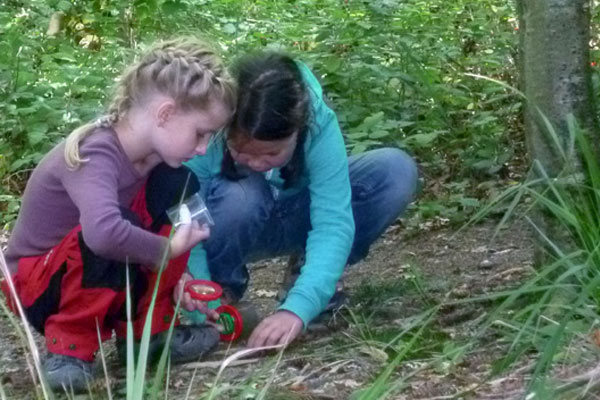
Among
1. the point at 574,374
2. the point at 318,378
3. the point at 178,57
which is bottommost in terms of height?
the point at 318,378

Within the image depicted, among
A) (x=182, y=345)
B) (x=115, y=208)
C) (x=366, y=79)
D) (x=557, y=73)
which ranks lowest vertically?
(x=182, y=345)

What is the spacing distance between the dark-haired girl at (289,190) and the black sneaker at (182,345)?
0.18 metres

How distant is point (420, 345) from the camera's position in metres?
2.64

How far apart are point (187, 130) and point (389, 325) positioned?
80 cm

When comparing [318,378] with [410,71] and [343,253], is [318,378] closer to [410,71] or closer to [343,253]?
[343,253]

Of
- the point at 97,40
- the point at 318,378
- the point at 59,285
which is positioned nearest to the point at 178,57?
the point at 59,285

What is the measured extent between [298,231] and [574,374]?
1.44 m

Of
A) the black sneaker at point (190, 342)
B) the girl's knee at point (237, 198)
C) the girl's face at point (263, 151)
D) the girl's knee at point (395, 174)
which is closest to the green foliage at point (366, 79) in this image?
the girl's knee at point (395, 174)

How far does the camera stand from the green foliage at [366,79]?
5121 mm

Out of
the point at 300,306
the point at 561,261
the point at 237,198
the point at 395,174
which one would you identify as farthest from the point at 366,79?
the point at 561,261

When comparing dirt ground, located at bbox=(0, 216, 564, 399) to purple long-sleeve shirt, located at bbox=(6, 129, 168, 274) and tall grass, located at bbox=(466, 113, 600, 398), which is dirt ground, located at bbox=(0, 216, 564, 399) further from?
purple long-sleeve shirt, located at bbox=(6, 129, 168, 274)

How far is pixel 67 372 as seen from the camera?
2.67 metres

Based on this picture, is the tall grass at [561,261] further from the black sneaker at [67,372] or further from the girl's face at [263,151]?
the black sneaker at [67,372]

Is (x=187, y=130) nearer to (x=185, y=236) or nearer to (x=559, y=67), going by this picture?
(x=185, y=236)
